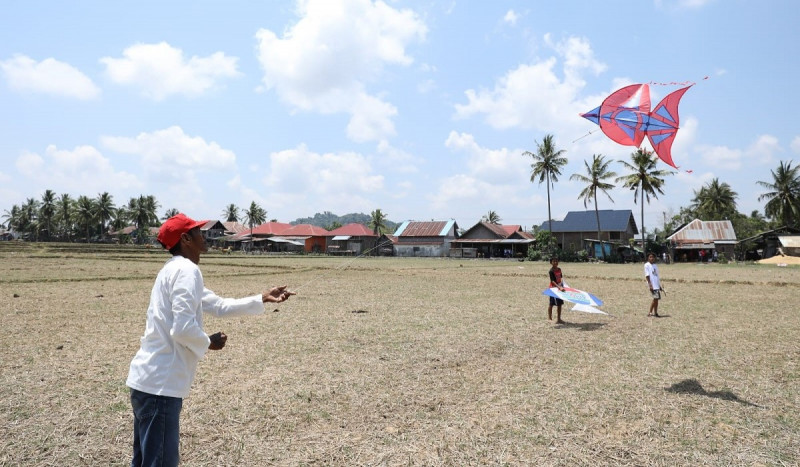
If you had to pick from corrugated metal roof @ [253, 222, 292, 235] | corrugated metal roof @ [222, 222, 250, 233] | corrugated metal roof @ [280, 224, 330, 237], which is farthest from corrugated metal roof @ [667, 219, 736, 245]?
corrugated metal roof @ [222, 222, 250, 233]

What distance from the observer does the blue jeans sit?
9.44 feet

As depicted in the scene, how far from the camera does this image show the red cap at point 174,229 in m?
3.18

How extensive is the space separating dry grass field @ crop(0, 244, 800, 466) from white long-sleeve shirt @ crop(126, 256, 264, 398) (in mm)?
1687

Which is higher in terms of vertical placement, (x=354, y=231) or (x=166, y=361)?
(x=354, y=231)

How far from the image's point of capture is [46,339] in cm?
897

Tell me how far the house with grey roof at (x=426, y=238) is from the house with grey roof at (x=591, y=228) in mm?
16770

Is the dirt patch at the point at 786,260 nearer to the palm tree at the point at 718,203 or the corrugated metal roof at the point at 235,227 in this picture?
the palm tree at the point at 718,203

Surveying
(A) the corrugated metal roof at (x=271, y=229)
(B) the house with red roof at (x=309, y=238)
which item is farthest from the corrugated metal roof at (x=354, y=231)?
(A) the corrugated metal roof at (x=271, y=229)

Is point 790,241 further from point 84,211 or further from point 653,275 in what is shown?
point 84,211

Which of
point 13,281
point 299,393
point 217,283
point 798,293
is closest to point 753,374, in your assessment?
point 299,393

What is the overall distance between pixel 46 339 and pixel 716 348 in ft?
41.7

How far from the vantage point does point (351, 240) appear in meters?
84.8

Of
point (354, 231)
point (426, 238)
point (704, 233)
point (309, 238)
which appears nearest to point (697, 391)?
point (704, 233)

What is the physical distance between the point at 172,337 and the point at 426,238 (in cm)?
7408
